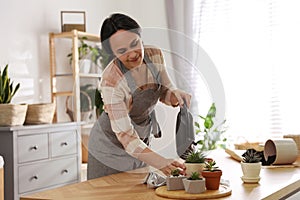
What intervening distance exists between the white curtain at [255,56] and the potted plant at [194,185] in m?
3.10

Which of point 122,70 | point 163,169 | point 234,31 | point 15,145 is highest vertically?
point 234,31

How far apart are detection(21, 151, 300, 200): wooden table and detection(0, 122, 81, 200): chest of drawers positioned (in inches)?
72.3

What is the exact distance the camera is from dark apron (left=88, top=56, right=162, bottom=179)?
1839 mm

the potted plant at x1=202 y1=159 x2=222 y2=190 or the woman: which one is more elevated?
the woman

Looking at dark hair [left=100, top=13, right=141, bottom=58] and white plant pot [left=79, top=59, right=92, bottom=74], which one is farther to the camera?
white plant pot [left=79, top=59, right=92, bottom=74]

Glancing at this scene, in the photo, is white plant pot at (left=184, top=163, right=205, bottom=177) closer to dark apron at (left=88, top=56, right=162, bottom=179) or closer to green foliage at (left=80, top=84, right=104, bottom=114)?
dark apron at (left=88, top=56, right=162, bottom=179)

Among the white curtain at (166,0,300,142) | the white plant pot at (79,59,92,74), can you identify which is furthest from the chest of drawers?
the white curtain at (166,0,300,142)

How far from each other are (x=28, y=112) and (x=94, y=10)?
5.22 feet

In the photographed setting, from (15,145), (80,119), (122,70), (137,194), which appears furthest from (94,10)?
(137,194)

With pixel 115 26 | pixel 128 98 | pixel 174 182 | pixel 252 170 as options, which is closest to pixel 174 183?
pixel 174 182

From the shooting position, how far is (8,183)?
3.43 m

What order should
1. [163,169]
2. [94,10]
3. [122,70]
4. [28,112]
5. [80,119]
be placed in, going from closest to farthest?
[163,169] < [122,70] < [28,112] < [80,119] < [94,10]

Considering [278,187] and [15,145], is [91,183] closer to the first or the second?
[278,187]

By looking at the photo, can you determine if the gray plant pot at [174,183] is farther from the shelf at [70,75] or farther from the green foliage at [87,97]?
the green foliage at [87,97]
